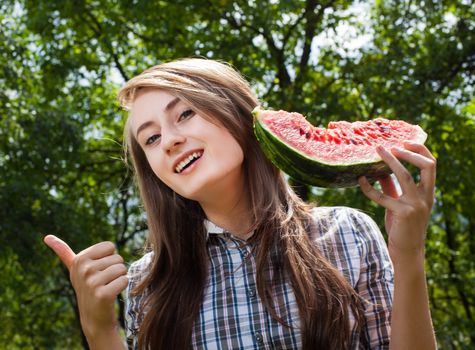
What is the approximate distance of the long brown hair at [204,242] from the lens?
2.89 m

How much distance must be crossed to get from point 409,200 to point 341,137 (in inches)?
21.7

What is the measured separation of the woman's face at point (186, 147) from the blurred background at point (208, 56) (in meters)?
7.57

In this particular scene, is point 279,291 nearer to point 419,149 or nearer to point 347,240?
point 347,240

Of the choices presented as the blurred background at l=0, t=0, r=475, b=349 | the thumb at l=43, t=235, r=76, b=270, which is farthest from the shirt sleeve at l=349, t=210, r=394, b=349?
the blurred background at l=0, t=0, r=475, b=349

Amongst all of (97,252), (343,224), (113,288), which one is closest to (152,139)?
(97,252)

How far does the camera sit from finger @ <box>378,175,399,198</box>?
8.77 feet

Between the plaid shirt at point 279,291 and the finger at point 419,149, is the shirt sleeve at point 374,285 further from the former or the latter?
Result: the finger at point 419,149

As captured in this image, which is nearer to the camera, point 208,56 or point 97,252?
point 97,252

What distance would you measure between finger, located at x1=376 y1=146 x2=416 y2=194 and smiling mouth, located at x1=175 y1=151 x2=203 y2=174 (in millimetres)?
822

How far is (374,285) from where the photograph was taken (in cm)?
303

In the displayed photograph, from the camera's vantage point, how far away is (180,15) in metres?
13.0

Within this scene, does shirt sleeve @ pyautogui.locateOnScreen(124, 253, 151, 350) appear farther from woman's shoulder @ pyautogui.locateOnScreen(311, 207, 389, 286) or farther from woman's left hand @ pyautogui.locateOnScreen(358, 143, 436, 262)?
woman's left hand @ pyautogui.locateOnScreen(358, 143, 436, 262)

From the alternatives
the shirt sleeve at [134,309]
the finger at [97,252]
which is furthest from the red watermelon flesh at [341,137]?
the shirt sleeve at [134,309]

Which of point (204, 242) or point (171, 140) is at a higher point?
point (171, 140)
